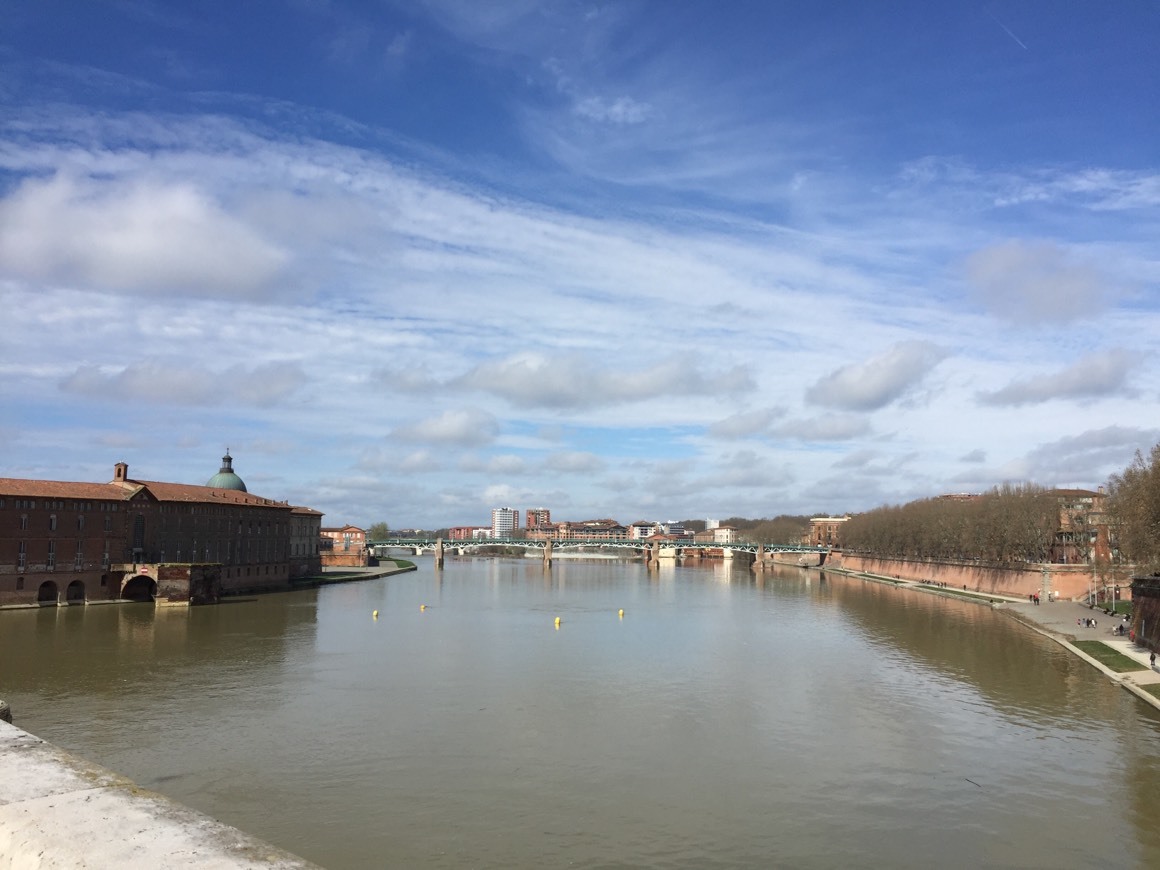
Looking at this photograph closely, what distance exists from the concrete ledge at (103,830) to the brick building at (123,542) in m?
64.9

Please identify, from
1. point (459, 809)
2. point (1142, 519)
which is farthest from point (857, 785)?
point (1142, 519)

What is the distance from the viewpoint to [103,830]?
11664 mm

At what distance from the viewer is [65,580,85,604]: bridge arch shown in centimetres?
7238

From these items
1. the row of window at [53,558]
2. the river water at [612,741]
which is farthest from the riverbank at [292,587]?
the river water at [612,741]

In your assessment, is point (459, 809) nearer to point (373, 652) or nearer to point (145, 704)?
point (145, 704)

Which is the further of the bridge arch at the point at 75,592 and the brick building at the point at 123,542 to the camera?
the bridge arch at the point at 75,592

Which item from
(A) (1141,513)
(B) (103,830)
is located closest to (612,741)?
(B) (103,830)

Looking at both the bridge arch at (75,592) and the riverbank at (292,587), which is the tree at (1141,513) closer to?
the riverbank at (292,587)

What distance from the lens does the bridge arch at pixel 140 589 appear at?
7644cm

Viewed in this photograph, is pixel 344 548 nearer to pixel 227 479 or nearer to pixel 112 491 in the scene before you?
pixel 227 479

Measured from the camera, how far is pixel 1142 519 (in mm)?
50750

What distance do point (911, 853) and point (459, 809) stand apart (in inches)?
458

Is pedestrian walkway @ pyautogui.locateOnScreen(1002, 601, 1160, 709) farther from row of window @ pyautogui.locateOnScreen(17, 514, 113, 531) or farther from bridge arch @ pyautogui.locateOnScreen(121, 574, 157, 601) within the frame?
row of window @ pyautogui.locateOnScreen(17, 514, 113, 531)

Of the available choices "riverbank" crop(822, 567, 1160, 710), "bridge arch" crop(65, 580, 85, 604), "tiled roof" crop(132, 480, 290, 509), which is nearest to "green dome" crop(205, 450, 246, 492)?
"tiled roof" crop(132, 480, 290, 509)
